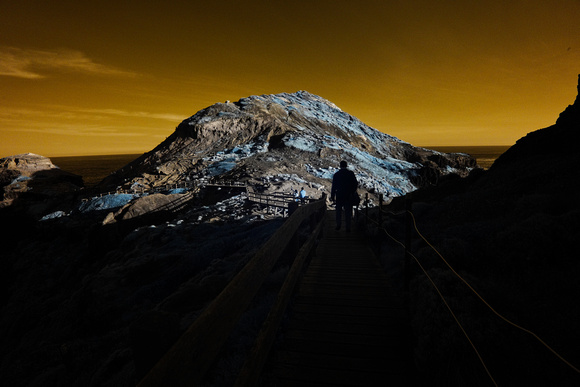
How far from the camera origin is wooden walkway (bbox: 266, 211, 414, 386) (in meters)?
2.58

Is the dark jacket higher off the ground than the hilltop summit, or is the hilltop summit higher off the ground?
the hilltop summit

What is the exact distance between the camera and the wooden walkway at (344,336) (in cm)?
258

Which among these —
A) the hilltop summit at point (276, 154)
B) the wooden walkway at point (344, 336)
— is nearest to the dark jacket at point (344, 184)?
the wooden walkway at point (344, 336)

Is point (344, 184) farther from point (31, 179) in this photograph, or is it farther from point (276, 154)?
point (31, 179)

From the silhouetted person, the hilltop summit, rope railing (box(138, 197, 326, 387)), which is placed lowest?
rope railing (box(138, 197, 326, 387))

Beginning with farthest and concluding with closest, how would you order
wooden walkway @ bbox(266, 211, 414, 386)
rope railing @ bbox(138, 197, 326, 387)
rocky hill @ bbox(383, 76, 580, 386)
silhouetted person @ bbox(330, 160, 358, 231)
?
1. silhouetted person @ bbox(330, 160, 358, 231)
2. wooden walkway @ bbox(266, 211, 414, 386)
3. rocky hill @ bbox(383, 76, 580, 386)
4. rope railing @ bbox(138, 197, 326, 387)

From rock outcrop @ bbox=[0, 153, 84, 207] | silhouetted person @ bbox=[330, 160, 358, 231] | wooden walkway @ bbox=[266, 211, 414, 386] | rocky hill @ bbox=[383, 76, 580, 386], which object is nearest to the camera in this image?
rocky hill @ bbox=[383, 76, 580, 386]

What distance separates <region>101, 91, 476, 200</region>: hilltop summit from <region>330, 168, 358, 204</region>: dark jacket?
65.8 feet

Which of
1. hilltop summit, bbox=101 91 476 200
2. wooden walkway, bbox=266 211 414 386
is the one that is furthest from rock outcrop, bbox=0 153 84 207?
wooden walkway, bbox=266 211 414 386

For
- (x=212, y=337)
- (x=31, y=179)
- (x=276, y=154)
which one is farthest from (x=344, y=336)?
(x=31, y=179)

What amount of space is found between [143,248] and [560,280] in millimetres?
17102

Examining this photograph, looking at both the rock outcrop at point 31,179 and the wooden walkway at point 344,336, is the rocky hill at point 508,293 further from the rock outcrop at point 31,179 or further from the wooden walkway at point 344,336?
the rock outcrop at point 31,179

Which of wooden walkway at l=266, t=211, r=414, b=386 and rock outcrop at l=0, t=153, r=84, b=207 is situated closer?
wooden walkway at l=266, t=211, r=414, b=386

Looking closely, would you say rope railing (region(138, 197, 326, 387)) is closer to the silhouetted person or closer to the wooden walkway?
the wooden walkway
